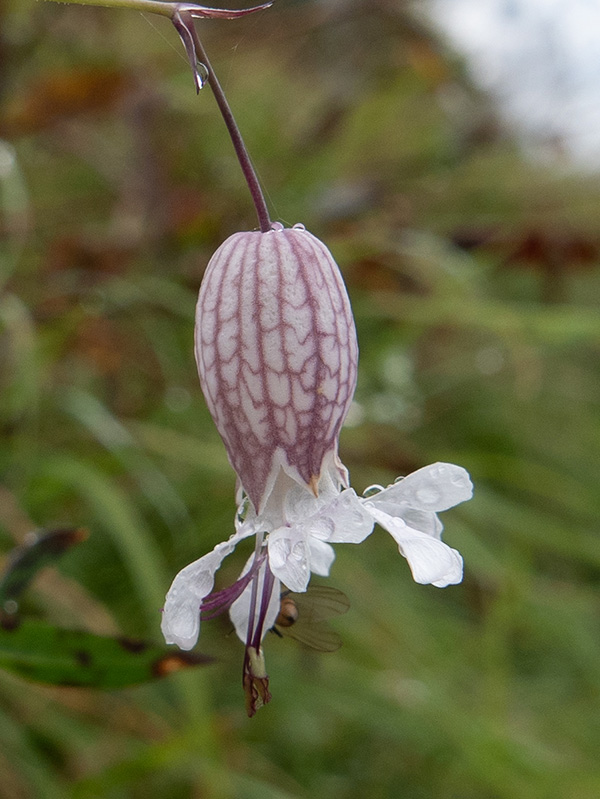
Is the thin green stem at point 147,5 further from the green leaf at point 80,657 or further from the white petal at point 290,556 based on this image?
the green leaf at point 80,657

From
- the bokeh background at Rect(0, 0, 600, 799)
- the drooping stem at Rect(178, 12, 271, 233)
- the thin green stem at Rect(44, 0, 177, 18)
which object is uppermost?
the thin green stem at Rect(44, 0, 177, 18)

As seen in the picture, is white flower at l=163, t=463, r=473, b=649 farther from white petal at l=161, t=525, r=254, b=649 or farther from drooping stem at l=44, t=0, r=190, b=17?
drooping stem at l=44, t=0, r=190, b=17

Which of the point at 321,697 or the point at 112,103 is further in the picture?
the point at 112,103

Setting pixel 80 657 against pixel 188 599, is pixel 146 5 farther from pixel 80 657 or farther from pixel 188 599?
pixel 80 657

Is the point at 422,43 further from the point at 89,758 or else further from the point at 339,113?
the point at 89,758

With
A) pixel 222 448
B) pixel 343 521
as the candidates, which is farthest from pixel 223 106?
pixel 222 448

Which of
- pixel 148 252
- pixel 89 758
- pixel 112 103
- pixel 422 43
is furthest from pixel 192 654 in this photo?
pixel 422 43

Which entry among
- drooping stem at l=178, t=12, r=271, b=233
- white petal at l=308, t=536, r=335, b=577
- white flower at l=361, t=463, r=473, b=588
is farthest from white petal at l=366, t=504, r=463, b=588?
drooping stem at l=178, t=12, r=271, b=233
